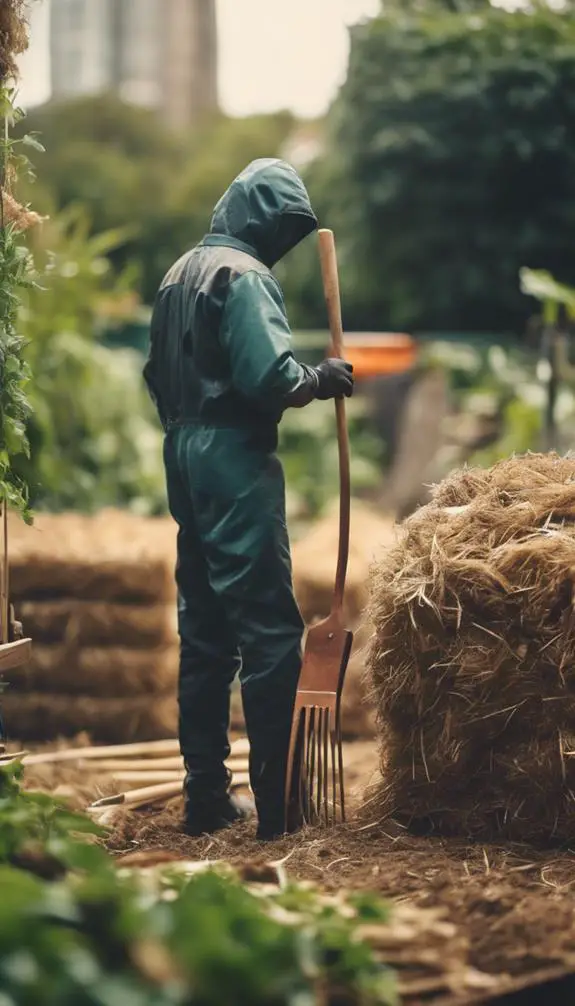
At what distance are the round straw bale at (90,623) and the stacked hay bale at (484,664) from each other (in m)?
2.57

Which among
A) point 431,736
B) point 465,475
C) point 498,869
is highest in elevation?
point 465,475

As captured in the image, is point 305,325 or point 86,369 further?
point 305,325

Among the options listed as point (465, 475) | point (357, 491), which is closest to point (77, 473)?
point (357, 491)

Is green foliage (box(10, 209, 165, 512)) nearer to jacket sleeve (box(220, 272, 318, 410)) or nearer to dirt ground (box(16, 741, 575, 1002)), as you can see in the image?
dirt ground (box(16, 741, 575, 1002))

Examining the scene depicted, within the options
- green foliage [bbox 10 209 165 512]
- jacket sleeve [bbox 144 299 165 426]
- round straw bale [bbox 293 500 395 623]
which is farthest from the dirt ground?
green foliage [bbox 10 209 165 512]

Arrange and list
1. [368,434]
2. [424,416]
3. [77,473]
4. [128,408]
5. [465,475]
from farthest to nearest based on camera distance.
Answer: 1. [368,434]
2. [424,416]
3. [128,408]
4. [77,473]
5. [465,475]

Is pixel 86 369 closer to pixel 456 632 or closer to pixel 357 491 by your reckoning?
pixel 357 491

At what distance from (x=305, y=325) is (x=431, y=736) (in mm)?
13416

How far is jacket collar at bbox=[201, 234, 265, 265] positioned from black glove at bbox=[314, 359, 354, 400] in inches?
17.5

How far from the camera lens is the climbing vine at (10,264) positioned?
13.6ft

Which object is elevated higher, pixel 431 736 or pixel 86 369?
pixel 86 369

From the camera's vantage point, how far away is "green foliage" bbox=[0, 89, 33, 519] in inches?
164

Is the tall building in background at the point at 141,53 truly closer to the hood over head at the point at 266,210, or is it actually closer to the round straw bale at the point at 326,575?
the round straw bale at the point at 326,575

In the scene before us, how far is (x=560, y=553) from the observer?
13.4 ft
